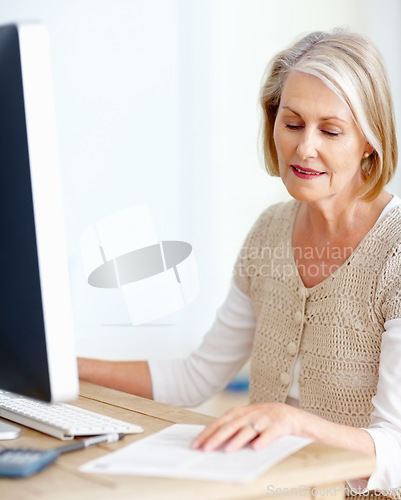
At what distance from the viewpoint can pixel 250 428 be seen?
3.12 feet

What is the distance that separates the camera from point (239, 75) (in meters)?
2.72

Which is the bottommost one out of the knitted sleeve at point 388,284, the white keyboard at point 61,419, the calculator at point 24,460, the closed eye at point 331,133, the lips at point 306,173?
the white keyboard at point 61,419

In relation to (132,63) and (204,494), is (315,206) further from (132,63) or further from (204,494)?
(132,63)

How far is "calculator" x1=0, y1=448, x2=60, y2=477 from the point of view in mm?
831

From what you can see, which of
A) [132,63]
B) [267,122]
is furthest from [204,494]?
[132,63]

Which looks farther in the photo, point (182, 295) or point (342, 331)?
point (182, 295)

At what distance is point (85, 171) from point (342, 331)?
1.37m

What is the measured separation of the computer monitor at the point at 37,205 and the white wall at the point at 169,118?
1.67 m

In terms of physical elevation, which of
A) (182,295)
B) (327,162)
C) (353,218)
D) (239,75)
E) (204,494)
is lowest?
(182,295)

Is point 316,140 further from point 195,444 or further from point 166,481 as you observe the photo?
point 166,481

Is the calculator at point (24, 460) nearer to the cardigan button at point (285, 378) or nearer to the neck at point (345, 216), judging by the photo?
the cardigan button at point (285, 378)

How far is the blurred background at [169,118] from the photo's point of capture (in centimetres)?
254

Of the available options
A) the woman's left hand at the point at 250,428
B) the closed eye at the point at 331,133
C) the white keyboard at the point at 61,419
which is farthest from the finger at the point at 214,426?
the closed eye at the point at 331,133

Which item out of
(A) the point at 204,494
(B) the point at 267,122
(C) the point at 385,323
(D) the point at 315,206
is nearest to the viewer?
(A) the point at 204,494
